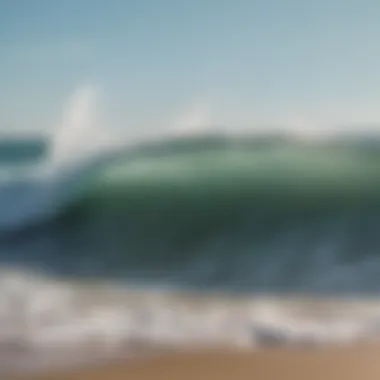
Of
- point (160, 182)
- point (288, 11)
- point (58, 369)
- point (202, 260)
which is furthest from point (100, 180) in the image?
point (288, 11)

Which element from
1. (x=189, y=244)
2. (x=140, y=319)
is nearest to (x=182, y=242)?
(x=189, y=244)

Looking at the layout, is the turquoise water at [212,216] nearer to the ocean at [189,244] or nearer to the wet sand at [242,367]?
the ocean at [189,244]

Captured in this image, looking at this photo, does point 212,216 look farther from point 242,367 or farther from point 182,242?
point 242,367

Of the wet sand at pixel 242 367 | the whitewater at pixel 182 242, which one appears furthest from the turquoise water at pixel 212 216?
the wet sand at pixel 242 367

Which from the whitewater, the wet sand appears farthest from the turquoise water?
the wet sand

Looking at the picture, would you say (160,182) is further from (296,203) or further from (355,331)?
(355,331)

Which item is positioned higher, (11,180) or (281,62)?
(281,62)

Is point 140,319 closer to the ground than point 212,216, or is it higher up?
closer to the ground
